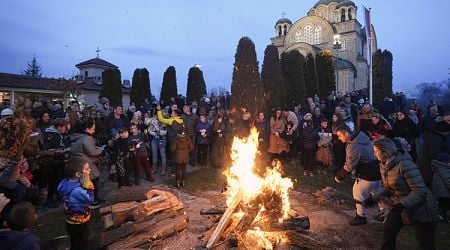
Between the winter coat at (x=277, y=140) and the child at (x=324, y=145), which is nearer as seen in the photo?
the child at (x=324, y=145)

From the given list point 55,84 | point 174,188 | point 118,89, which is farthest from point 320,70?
point 55,84

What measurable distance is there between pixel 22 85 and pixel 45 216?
28.5 metres

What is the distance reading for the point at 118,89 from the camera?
72.7 ft

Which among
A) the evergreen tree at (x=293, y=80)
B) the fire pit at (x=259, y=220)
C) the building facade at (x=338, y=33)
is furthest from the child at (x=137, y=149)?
the building facade at (x=338, y=33)

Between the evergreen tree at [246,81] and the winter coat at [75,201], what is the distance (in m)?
8.58

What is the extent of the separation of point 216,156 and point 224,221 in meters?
5.76

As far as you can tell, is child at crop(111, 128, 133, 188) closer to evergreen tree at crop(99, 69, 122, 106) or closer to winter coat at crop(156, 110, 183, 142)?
winter coat at crop(156, 110, 183, 142)

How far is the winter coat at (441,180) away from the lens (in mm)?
6738

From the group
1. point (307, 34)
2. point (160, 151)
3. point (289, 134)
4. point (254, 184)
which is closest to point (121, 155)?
point (160, 151)

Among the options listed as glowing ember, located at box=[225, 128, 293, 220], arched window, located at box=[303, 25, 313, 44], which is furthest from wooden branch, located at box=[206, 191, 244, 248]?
arched window, located at box=[303, 25, 313, 44]

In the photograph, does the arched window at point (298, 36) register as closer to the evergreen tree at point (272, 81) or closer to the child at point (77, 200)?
the evergreen tree at point (272, 81)

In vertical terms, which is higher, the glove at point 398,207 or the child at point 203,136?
the child at point 203,136

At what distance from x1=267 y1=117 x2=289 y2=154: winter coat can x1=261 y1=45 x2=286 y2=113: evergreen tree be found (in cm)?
305

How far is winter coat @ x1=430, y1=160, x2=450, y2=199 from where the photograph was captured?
674 centimetres
